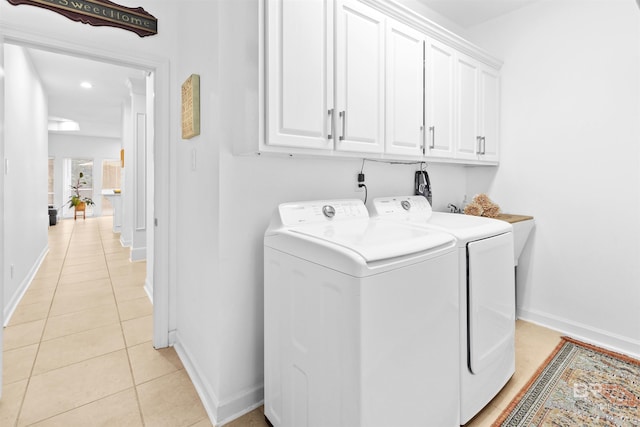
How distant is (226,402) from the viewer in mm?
1556

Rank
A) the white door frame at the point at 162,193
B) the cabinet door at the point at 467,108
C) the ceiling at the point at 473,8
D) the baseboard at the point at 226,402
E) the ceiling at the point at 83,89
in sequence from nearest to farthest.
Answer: the baseboard at the point at 226,402 < the white door frame at the point at 162,193 < the cabinet door at the point at 467,108 < the ceiling at the point at 473,8 < the ceiling at the point at 83,89

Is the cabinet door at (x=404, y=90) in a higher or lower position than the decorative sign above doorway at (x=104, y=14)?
lower

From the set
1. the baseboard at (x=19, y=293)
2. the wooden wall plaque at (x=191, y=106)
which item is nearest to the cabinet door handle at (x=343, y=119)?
the wooden wall plaque at (x=191, y=106)

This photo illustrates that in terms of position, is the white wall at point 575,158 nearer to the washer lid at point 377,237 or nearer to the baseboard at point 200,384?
the washer lid at point 377,237

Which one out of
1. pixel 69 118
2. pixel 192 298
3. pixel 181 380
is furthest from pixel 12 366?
pixel 69 118

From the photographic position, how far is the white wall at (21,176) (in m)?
2.76

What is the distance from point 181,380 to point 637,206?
3.15 metres

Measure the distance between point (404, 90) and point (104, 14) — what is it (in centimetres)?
181

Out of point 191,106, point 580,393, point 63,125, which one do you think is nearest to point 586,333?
point 580,393

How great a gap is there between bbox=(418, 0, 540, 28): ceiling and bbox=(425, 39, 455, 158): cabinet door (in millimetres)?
601

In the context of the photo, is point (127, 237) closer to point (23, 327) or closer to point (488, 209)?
point (23, 327)

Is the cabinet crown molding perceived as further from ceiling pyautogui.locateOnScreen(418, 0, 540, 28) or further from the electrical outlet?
the electrical outlet

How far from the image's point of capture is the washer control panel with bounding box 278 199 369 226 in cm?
159

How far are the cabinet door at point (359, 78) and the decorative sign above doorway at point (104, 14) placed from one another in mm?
1239
